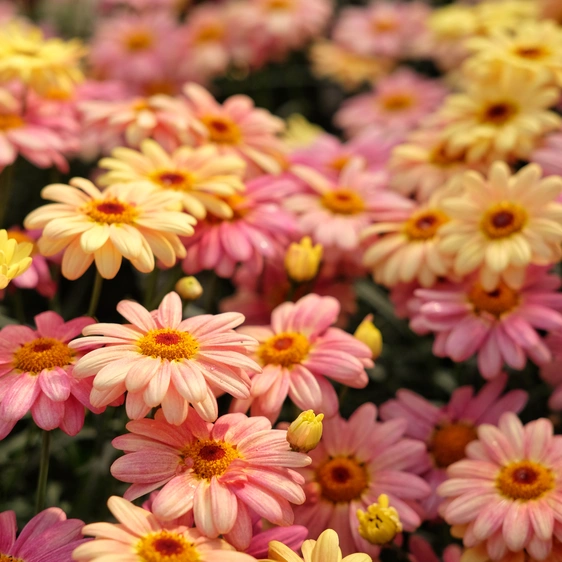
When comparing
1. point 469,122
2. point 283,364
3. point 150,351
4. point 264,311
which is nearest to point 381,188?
point 469,122

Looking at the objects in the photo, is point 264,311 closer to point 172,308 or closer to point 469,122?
point 172,308

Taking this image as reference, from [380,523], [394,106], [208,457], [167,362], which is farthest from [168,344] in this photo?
[394,106]

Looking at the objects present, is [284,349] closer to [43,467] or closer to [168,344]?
[168,344]

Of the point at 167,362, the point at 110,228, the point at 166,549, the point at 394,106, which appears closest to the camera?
the point at 166,549

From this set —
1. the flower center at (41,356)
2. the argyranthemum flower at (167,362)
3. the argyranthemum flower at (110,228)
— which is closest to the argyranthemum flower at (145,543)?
the argyranthemum flower at (167,362)

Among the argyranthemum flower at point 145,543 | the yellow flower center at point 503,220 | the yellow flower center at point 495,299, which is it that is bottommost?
the yellow flower center at point 495,299

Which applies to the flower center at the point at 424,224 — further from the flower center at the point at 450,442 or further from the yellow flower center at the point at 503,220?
the flower center at the point at 450,442
